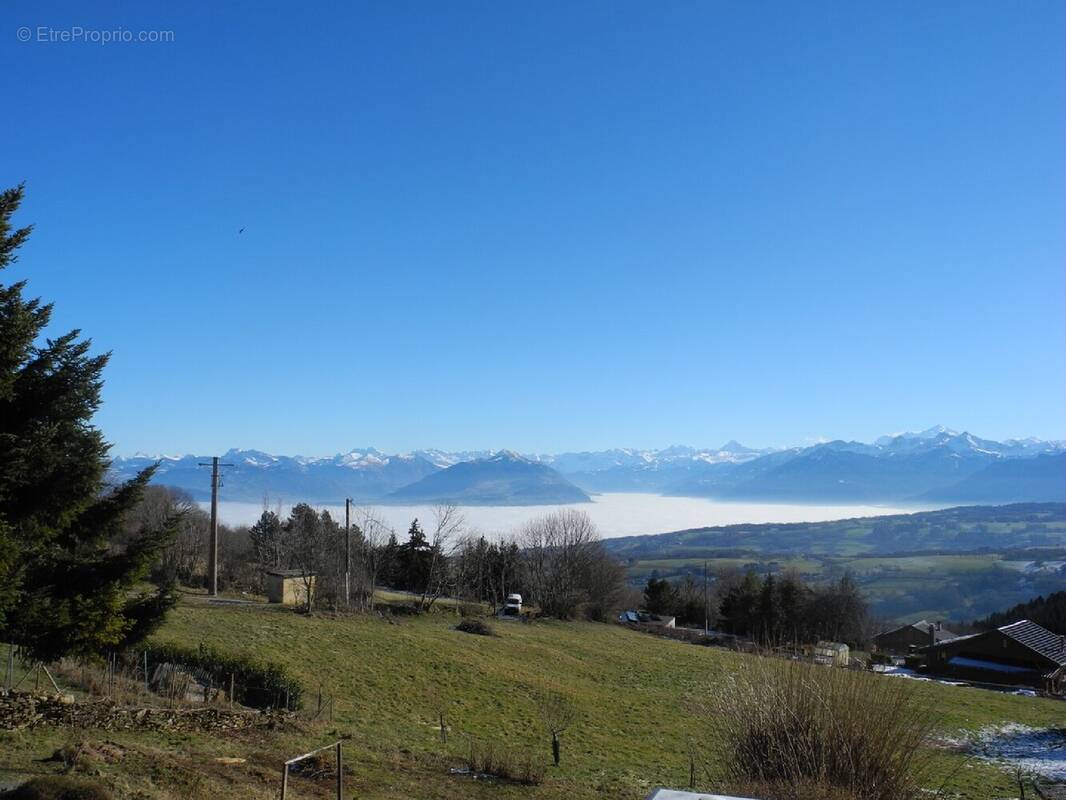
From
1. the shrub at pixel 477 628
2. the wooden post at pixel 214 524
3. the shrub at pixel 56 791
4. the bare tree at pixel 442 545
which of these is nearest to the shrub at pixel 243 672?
the shrub at pixel 56 791

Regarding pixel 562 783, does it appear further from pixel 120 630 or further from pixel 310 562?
pixel 310 562

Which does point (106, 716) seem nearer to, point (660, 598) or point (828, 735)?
point (828, 735)

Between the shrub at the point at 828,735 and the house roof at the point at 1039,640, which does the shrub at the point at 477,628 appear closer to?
the shrub at the point at 828,735

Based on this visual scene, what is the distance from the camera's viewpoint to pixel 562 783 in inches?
567

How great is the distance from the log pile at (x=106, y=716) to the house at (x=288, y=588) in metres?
28.7

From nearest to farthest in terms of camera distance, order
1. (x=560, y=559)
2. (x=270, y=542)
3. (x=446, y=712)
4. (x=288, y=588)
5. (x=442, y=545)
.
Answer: (x=446, y=712)
(x=288, y=588)
(x=442, y=545)
(x=270, y=542)
(x=560, y=559)

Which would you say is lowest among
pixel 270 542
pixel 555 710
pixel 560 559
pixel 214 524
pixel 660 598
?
pixel 660 598

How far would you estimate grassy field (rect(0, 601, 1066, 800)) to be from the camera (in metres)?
10.9

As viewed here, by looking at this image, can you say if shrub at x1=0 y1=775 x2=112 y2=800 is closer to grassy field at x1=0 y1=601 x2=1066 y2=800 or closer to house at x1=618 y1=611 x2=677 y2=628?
grassy field at x1=0 y1=601 x2=1066 y2=800

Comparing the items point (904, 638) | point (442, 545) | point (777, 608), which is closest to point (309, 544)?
point (442, 545)

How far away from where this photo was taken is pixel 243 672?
64.7ft

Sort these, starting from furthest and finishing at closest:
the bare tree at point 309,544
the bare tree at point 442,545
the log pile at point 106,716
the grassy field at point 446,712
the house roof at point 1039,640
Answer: the bare tree at point 442,545, the house roof at point 1039,640, the bare tree at point 309,544, the log pile at point 106,716, the grassy field at point 446,712

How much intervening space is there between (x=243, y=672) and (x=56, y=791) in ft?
44.2

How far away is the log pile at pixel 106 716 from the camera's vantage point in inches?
454
